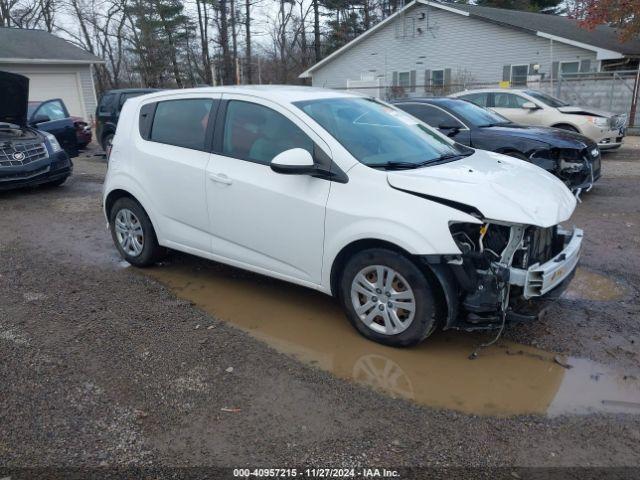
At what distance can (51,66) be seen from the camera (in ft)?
70.1

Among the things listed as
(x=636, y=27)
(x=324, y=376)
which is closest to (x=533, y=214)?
(x=324, y=376)

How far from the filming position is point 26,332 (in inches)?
163

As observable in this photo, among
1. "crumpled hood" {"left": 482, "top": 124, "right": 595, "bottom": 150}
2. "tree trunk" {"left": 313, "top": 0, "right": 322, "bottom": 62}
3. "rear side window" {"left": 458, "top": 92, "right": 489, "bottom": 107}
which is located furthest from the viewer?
"tree trunk" {"left": 313, "top": 0, "right": 322, "bottom": 62}

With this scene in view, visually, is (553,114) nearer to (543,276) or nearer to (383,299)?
(543,276)

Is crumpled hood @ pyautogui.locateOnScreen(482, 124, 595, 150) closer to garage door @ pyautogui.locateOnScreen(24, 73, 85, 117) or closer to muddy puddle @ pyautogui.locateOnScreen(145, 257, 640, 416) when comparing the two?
muddy puddle @ pyautogui.locateOnScreen(145, 257, 640, 416)

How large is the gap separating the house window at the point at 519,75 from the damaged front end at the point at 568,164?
56.5 ft

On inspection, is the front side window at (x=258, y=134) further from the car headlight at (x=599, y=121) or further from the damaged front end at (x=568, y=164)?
the car headlight at (x=599, y=121)

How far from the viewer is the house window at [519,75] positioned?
23328 mm

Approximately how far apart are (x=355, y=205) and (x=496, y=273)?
1.05m

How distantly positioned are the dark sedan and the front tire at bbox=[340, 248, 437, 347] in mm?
4745

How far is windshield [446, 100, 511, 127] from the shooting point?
8.59 meters

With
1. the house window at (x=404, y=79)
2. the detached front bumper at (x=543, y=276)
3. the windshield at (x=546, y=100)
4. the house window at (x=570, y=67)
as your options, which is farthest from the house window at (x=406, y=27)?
the detached front bumper at (x=543, y=276)

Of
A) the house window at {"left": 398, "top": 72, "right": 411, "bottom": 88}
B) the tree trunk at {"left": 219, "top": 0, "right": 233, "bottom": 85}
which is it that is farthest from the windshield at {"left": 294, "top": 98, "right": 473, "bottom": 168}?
the tree trunk at {"left": 219, "top": 0, "right": 233, "bottom": 85}

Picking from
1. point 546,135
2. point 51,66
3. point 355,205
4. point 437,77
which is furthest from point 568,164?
point 51,66
